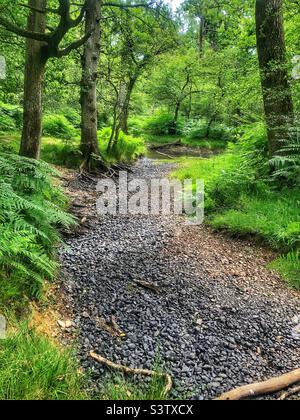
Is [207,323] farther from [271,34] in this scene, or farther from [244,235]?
[271,34]

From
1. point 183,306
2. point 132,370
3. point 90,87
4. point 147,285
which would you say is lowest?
point 132,370

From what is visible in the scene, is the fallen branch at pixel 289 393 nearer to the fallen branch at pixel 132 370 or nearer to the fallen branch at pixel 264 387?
the fallen branch at pixel 264 387

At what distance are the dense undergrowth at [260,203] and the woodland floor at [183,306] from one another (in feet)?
0.79

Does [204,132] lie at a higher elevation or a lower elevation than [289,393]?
higher

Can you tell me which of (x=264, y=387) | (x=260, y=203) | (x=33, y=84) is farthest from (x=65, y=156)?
(x=264, y=387)

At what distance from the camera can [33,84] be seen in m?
4.59

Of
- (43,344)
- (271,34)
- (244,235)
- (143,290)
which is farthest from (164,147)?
(43,344)

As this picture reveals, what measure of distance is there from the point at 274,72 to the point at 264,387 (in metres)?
5.40

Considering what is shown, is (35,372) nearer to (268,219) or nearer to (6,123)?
(268,219)

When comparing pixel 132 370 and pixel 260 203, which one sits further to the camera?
pixel 260 203

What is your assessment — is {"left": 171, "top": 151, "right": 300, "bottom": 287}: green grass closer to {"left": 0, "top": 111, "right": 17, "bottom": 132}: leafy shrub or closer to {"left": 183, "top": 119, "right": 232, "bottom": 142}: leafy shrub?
{"left": 0, "top": 111, "right": 17, "bottom": 132}: leafy shrub

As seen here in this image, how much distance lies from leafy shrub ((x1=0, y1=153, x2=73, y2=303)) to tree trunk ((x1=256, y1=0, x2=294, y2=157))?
4.27m

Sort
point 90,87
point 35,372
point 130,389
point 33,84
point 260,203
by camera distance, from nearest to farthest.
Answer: point 35,372
point 130,389
point 33,84
point 260,203
point 90,87

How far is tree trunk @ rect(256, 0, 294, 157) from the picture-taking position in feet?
19.2
